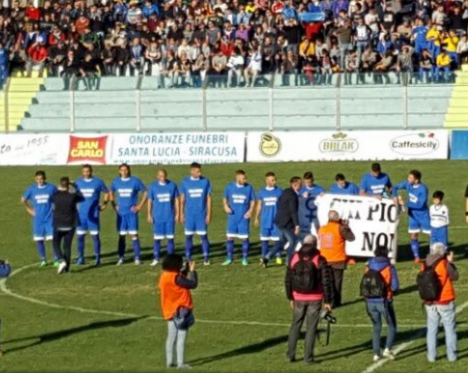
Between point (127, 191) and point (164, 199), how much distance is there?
3.06 feet

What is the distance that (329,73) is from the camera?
166 feet

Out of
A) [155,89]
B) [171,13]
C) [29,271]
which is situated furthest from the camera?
[171,13]

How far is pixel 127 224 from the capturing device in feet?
109

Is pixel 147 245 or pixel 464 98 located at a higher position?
pixel 464 98

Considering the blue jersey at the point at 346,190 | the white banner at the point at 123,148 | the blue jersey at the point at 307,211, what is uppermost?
the white banner at the point at 123,148

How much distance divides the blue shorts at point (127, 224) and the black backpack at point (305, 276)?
35.0 ft

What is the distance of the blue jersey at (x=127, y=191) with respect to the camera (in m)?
33.2

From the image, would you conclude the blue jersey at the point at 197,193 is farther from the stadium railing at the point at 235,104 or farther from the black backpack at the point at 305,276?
the stadium railing at the point at 235,104

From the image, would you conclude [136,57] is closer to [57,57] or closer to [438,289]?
[57,57]

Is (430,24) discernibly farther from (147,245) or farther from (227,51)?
(147,245)

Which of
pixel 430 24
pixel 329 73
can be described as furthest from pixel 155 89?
pixel 430 24

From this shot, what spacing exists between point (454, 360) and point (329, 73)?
27976mm

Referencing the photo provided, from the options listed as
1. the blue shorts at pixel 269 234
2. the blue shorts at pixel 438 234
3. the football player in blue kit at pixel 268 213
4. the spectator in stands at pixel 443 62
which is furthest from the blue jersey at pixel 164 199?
the spectator in stands at pixel 443 62

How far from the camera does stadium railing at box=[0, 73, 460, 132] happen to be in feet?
160
